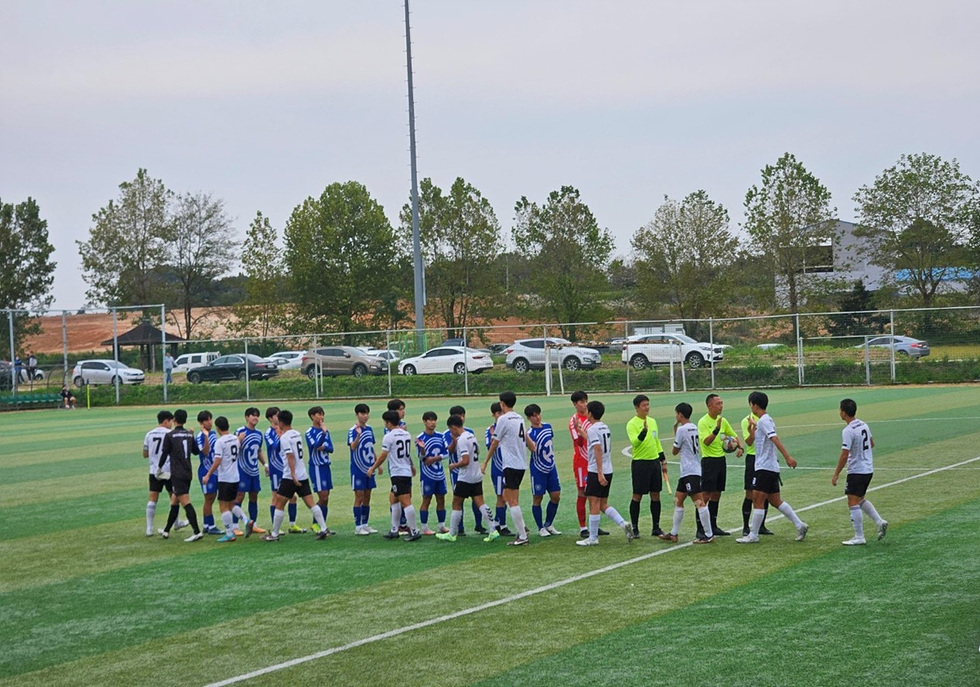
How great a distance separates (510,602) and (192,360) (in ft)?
163

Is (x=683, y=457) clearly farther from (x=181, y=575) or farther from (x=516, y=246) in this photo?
(x=516, y=246)

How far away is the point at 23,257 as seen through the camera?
3295 inches

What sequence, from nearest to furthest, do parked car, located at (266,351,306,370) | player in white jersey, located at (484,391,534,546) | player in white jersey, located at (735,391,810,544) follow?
player in white jersey, located at (735,391,810,544) < player in white jersey, located at (484,391,534,546) < parked car, located at (266,351,306,370)

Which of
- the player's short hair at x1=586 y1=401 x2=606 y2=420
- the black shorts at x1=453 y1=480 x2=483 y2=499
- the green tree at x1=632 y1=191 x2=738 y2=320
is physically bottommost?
the black shorts at x1=453 y1=480 x2=483 y2=499

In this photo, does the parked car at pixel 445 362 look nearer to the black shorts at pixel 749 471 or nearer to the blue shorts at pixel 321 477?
the blue shorts at pixel 321 477

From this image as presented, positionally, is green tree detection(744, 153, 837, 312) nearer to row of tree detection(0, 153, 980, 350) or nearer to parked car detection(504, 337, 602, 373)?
row of tree detection(0, 153, 980, 350)

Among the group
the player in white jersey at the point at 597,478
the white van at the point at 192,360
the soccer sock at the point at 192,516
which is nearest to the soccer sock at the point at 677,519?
the player in white jersey at the point at 597,478

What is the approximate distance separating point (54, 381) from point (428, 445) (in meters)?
47.0

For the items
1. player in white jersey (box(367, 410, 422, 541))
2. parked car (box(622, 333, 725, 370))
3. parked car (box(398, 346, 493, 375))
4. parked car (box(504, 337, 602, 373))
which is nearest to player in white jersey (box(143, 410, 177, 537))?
player in white jersey (box(367, 410, 422, 541))

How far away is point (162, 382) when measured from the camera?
5412 cm

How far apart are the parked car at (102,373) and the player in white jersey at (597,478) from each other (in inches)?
1853

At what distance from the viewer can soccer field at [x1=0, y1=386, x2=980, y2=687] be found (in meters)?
8.89

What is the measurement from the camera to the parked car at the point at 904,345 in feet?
144

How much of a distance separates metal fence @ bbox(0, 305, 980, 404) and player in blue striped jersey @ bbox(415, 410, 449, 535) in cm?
3025
